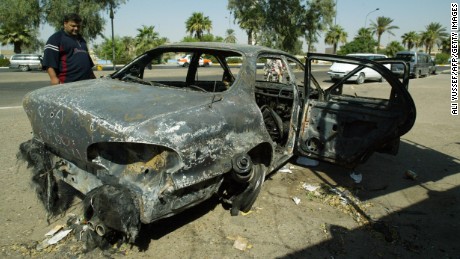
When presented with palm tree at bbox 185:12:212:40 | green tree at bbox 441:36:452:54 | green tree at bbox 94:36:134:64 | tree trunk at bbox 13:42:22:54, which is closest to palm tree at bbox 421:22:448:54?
green tree at bbox 441:36:452:54

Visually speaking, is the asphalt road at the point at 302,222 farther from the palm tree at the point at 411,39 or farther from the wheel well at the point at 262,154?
the palm tree at the point at 411,39

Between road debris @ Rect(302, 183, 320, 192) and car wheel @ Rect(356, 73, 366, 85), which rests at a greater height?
car wheel @ Rect(356, 73, 366, 85)

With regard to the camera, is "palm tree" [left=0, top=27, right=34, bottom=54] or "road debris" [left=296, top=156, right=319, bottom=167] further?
"palm tree" [left=0, top=27, right=34, bottom=54]

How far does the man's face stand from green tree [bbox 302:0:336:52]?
86.8 feet

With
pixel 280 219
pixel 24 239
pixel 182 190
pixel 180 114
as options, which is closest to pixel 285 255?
pixel 280 219

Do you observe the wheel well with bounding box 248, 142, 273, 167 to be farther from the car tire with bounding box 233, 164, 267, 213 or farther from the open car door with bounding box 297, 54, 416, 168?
the open car door with bounding box 297, 54, 416, 168

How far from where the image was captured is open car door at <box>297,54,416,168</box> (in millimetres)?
4016

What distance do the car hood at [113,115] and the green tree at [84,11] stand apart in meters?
26.8

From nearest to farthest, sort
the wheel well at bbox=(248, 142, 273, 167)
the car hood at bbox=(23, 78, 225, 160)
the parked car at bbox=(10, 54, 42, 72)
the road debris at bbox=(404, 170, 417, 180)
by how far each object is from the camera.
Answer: the car hood at bbox=(23, 78, 225, 160) → the wheel well at bbox=(248, 142, 273, 167) → the road debris at bbox=(404, 170, 417, 180) → the parked car at bbox=(10, 54, 42, 72)

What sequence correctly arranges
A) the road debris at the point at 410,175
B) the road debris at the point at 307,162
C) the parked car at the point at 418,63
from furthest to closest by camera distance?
the parked car at the point at 418,63
the road debris at the point at 307,162
the road debris at the point at 410,175

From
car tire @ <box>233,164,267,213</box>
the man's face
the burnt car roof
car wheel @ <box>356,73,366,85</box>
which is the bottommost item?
car tire @ <box>233,164,267,213</box>

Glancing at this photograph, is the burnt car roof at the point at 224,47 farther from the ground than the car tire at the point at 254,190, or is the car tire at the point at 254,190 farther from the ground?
the burnt car roof at the point at 224,47

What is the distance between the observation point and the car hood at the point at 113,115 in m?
2.36

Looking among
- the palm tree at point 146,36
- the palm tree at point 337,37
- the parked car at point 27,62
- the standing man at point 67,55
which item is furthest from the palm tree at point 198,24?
the standing man at point 67,55
